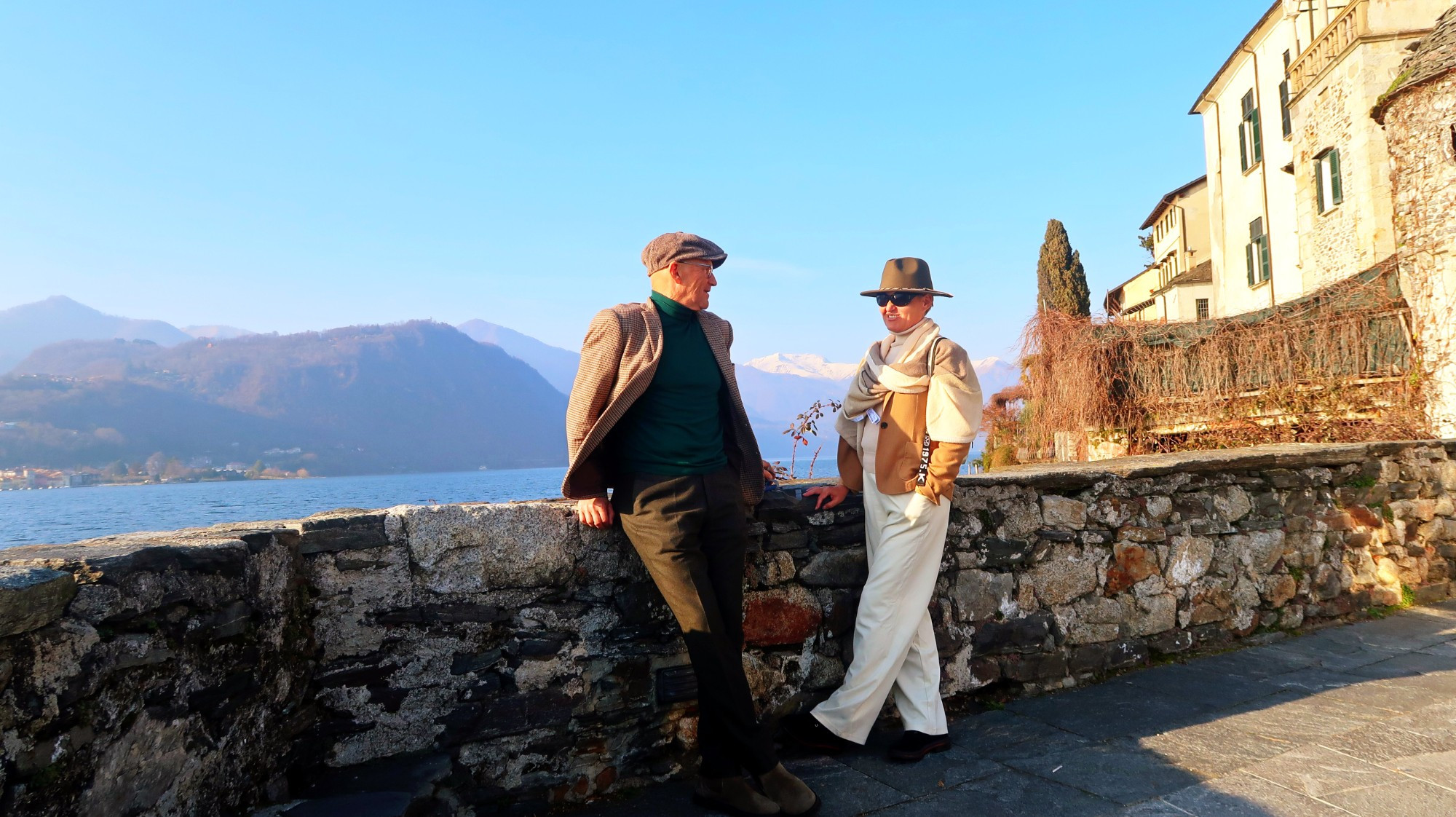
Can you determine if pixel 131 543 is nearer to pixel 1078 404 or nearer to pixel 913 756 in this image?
pixel 913 756

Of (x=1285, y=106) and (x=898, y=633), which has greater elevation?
(x=1285, y=106)

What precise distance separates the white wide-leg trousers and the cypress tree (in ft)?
88.4

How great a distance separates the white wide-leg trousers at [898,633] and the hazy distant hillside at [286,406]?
11517 centimetres

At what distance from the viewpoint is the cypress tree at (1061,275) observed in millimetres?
27734

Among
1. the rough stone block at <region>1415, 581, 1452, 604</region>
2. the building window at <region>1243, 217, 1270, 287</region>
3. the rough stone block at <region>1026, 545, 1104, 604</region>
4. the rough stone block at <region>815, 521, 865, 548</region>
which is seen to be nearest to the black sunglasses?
the rough stone block at <region>815, 521, 865, 548</region>

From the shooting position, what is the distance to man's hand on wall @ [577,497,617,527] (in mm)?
2682

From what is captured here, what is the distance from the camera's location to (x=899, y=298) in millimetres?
3178

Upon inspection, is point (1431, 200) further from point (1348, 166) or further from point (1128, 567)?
point (1348, 166)

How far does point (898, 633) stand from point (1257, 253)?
21059mm

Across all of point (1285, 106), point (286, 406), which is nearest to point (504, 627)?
point (1285, 106)

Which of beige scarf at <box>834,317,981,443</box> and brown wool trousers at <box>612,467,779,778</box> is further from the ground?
beige scarf at <box>834,317,981,443</box>

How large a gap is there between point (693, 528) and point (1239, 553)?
343 cm

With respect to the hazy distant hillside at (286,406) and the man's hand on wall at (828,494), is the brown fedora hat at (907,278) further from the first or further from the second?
the hazy distant hillside at (286,406)

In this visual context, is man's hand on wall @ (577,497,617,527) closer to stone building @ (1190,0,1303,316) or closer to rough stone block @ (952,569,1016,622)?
rough stone block @ (952,569,1016,622)
